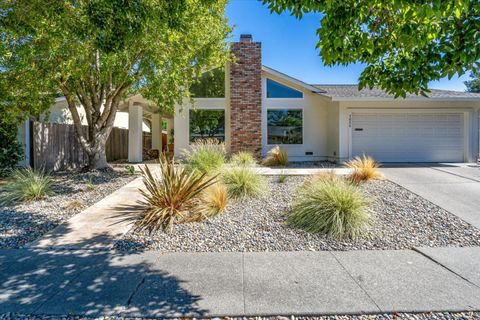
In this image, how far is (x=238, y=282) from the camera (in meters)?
3.47

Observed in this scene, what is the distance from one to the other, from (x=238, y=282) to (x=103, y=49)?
4.46 meters

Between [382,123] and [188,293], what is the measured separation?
13.0 metres

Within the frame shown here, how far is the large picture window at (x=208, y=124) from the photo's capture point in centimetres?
1424

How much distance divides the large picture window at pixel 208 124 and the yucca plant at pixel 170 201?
327 inches

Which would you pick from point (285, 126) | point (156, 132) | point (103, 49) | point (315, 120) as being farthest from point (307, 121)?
point (103, 49)

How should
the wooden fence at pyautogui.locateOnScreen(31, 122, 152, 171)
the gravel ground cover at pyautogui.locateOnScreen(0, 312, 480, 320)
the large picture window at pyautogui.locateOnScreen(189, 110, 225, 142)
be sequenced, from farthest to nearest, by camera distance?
1. the large picture window at pyautogui.locateOnScreen(189, 110, 225, 142)
2. the wooden fence at pyautogui.locateOnScreen(31, 122, 152, 171)
3. the gravel ground cover at pyautogui.locateOnScreen(0, 312, 480, 320)

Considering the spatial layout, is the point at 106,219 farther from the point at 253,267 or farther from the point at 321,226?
the point at 321,226

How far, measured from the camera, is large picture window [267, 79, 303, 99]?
14312 mm

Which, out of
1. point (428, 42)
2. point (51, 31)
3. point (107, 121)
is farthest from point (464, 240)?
point (107, 121)

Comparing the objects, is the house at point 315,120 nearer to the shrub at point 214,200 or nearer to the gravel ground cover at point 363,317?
the shrub at point 214,200

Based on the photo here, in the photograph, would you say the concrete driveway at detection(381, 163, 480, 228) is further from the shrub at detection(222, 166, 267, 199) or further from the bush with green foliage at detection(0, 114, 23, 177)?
the bush with green foliage at detection(0, 114, 23, 177)

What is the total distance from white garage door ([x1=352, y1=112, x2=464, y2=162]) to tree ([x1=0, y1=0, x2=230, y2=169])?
289 inches

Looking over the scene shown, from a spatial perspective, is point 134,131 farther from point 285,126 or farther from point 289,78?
point 289,78

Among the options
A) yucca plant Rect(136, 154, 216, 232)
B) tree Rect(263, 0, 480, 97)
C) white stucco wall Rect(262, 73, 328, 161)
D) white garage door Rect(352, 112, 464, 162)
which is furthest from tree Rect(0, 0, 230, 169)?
white garage door Rect(352, 112, 464, 162)
